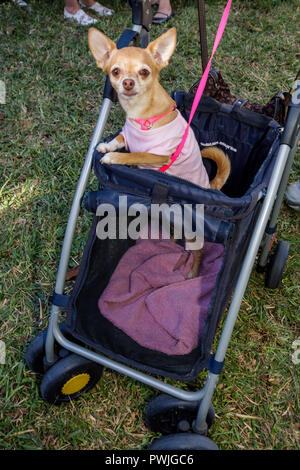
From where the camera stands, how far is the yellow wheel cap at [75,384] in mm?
1722

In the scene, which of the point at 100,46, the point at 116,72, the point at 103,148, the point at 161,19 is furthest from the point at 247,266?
the point at 161,19

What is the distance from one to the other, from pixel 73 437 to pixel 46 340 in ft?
1.31

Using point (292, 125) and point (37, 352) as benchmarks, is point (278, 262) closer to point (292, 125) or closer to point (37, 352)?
point (292, 125)

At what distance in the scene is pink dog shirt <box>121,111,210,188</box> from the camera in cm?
178

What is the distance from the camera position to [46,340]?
172cm

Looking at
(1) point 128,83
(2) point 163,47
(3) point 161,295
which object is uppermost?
(2) point 163,47

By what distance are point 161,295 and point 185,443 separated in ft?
2.06

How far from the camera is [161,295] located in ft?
6.23

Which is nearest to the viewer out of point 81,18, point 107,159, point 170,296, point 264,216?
point 264,216

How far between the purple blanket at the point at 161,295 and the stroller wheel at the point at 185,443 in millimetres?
299

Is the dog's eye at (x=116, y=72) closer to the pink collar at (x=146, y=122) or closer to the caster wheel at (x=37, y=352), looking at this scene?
the pink collar at (x=146, y=122)

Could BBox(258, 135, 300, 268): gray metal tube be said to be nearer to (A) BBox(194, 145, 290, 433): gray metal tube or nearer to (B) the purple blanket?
(B) the purple blanket
